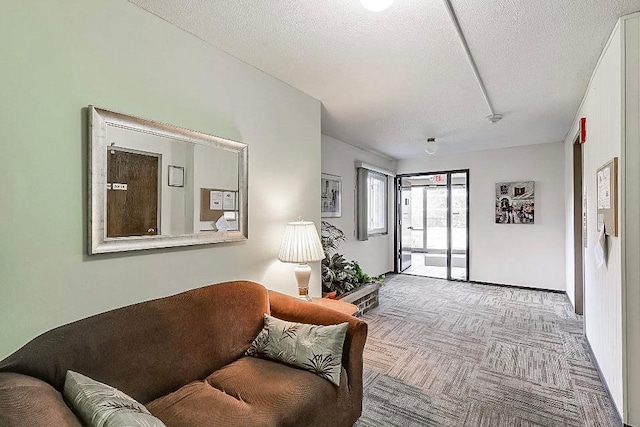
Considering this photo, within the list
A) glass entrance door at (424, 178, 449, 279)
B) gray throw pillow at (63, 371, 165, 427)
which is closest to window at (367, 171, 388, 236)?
glass entrance door at (424, 178, 449, 279)

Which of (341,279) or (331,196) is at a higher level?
(331,196)

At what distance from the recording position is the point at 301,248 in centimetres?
255

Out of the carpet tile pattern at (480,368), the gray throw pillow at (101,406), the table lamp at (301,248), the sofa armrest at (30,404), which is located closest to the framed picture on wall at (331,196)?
the carpet tile pattern at (480,368)

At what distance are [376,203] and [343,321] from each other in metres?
4.46

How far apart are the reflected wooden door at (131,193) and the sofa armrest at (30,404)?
2.53ft

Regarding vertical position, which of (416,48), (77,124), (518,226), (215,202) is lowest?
(518,226)

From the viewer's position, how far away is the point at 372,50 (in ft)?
7.46

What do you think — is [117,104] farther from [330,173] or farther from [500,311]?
[500,311]

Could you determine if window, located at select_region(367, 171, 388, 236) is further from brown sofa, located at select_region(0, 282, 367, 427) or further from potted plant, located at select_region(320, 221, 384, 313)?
brown sofa, located at select_region(0, 282, 367, 427)

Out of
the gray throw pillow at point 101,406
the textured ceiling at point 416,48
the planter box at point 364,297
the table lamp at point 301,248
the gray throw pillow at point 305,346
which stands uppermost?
the textured ceiling at point 416,48

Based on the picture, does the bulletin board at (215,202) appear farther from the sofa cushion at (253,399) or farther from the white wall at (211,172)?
the sofa cushion at (253,399)

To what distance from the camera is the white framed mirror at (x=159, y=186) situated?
1.66 m

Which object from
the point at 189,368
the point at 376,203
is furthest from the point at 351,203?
the point at 189,368

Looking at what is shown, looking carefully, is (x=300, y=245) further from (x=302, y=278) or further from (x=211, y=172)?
(x=211, y=172)
